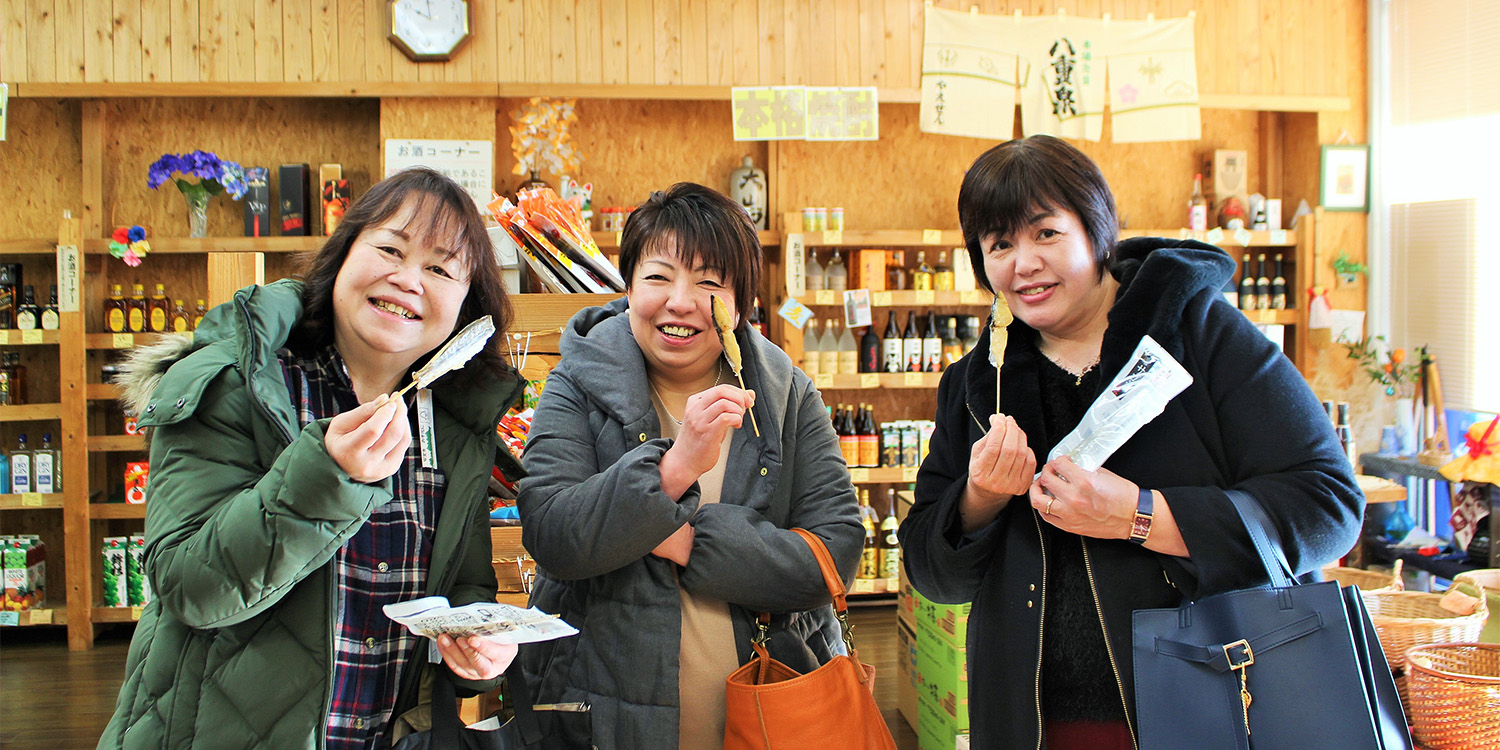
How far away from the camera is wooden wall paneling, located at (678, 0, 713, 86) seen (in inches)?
199

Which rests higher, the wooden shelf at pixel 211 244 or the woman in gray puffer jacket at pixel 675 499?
the wooden shelf at pixel 211 244

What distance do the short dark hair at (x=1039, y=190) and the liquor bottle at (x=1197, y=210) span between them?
15.0 ft

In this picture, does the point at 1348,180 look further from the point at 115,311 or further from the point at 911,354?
the point at 115,311

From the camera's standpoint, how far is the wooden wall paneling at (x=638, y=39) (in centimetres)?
500

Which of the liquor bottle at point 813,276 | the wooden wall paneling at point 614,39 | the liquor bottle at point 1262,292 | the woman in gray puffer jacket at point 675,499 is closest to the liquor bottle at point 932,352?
the liquor bottle at point 813,276

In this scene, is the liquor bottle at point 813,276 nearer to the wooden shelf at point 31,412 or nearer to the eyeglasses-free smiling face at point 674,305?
the eyeglasses-free smiling face at point 674,305

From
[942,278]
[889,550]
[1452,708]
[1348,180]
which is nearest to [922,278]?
[942,278]

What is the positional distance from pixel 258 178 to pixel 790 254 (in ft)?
9.83

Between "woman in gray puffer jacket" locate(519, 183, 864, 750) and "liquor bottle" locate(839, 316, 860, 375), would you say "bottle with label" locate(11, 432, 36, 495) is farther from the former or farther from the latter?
"woman in gray puffer jacket" locate(519, 183, 864, 750)

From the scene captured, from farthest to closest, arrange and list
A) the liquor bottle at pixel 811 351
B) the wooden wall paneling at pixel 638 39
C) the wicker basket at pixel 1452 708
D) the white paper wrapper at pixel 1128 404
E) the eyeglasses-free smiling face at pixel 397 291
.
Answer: the liquor bottle at pixel 811 351 < the wooden wall paneling at pixel 638 39 < the wicker basket at pixel 1452 708 < the eyeglasses-free smiling face at pixel 397 291 < the white paper wrapper at pixel 1128 404

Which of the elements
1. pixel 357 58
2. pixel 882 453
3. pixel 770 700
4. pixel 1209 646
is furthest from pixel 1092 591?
pixel 357 58

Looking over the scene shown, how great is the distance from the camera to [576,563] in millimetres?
1402

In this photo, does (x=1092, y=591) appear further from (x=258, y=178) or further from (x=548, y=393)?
(x=258, y=178)

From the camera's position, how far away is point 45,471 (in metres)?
4.86
